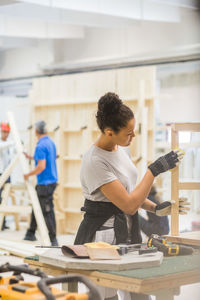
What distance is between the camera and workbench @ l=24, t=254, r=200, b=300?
81.2 inches

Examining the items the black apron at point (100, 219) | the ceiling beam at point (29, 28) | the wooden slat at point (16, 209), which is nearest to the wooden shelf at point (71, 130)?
the wooden slat at point (16, 209)

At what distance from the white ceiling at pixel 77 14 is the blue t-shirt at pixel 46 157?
5.87ft

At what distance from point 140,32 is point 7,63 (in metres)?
3.39

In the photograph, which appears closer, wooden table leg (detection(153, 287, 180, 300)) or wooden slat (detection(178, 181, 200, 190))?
wooden table leg (detection(153, 287, 180, 300))

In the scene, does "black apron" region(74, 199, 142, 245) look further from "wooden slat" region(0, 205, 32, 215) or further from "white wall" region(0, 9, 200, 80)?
"white wall" region(0, 9, 200, 80)

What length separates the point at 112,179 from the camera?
2668 mm

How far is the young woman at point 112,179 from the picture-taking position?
8.70 ft

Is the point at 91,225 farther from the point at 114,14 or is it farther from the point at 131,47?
the point at 131,47

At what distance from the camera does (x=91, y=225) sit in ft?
9.20

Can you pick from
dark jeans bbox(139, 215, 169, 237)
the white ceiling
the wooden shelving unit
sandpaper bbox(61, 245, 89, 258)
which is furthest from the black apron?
the wooden shelving unit

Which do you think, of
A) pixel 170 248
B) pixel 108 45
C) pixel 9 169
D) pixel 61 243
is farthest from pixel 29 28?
pixel 170 248

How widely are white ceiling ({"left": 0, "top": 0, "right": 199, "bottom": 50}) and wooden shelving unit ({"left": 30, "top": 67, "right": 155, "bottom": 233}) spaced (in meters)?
0.87

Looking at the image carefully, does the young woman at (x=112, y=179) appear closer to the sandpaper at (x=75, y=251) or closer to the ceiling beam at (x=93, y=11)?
the sandpaper at (x=75, y=251)

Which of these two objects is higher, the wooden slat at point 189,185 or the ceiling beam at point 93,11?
the ceiling beam at point 93,11
